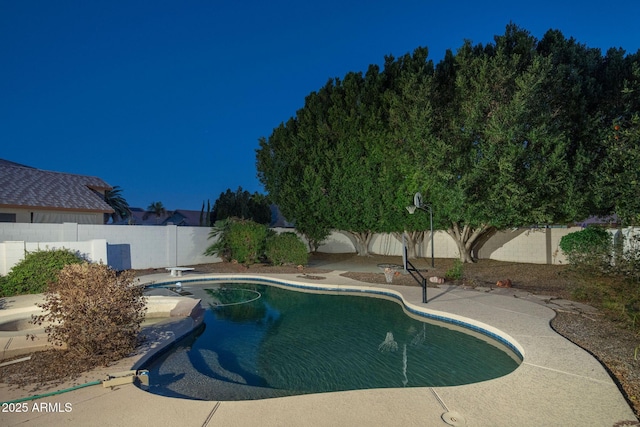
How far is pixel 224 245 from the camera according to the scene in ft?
55.6

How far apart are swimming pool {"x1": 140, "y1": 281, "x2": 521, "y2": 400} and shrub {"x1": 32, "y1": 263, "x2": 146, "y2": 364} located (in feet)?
2.26

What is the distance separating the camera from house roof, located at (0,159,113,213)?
680 inches

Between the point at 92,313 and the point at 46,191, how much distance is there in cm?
1834

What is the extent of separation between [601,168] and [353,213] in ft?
31.5

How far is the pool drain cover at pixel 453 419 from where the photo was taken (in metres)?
3.13

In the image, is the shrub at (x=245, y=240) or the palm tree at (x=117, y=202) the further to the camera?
the palm tree at (x=117, y=202)

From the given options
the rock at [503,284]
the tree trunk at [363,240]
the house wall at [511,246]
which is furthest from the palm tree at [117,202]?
the rock at [503,284]

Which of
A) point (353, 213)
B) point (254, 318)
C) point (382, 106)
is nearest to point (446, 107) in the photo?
point (382, 106)

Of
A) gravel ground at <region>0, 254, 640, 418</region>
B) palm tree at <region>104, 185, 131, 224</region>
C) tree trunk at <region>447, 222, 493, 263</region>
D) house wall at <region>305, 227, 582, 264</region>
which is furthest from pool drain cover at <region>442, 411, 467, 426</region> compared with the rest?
palm tree at <region>104, 185, 131, 224</region>

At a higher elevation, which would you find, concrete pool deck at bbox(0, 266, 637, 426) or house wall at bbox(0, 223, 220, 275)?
house wall at bbox(0, 223, 220, 275)

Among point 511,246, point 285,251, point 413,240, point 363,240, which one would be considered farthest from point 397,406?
point 363,240

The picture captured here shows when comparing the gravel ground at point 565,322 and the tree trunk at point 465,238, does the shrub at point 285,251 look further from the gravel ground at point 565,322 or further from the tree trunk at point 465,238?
the tree trunk at point 465,238

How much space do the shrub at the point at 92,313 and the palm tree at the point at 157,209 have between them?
4952cm

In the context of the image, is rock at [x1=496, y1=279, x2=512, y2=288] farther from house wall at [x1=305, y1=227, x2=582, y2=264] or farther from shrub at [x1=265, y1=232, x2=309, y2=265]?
shrub at [x1=265, y1=232, x2=309, y2=265]
